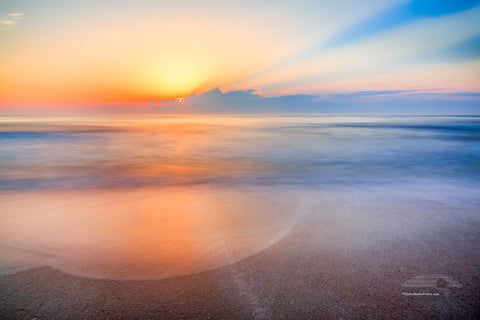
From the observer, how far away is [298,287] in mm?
3299

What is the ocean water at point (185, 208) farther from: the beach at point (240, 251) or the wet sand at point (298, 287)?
the wet sand at point (298, 287)

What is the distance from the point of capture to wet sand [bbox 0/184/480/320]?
2928 mm

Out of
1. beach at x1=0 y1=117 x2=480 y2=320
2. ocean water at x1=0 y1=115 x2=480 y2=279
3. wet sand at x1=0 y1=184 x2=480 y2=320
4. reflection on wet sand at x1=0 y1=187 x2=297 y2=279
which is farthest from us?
ocean water at x1=0 y1=115 x2=480 y2=279

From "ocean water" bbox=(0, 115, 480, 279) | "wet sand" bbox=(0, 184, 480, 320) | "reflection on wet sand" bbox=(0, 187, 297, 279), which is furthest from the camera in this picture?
"ocean water" bbox=(0, 115, 480, 279)

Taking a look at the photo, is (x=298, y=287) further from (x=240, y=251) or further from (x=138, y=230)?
(x=138, y=230)

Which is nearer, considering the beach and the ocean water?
the beach

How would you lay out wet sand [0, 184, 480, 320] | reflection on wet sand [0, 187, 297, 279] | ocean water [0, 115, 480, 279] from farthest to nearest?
ocean water [0, 115, 480, 279], reflection on wet sand [0, 187, 297, 279], wet sand [0, 184, 480, 320]

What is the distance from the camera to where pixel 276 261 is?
3904mm

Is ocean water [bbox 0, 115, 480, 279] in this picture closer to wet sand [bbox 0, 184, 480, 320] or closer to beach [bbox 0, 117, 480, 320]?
beach [bbox 0, 117, 480, 320]

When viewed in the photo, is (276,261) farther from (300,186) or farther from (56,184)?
(56,184)

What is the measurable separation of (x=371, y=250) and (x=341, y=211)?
6.17ft

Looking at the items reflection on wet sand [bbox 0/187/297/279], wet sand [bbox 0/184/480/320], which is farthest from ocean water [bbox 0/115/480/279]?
wet sand [bbox 0/184/480/320]

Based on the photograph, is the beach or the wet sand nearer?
the wet sand

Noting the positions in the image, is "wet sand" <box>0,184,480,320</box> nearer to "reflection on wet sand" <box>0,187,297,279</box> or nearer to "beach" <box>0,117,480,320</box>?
"beach" <box>0,117,480,320</box>
